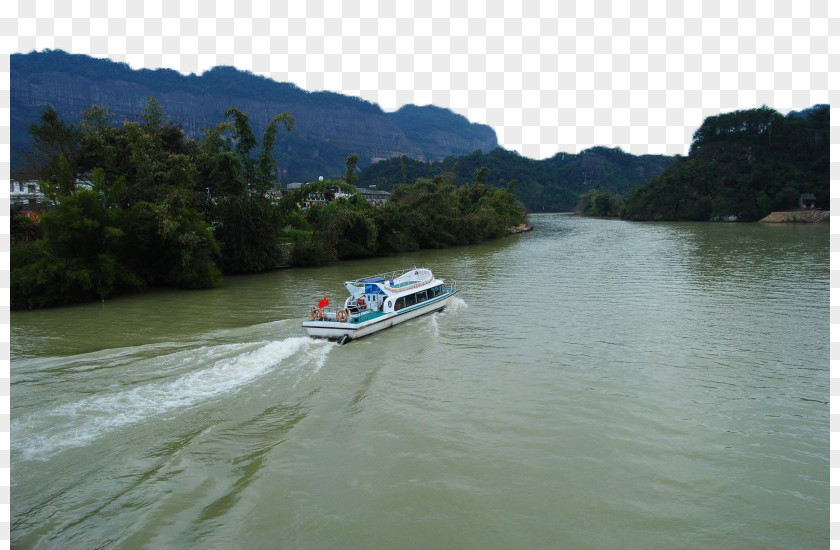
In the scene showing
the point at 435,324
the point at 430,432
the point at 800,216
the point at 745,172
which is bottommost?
the point at 430,432

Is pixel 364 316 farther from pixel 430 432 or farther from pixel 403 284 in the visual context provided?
pixel 430 432

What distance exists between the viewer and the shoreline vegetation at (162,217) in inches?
916

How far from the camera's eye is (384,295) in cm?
1883

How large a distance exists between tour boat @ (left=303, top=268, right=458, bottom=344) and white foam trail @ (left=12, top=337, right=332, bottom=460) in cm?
222

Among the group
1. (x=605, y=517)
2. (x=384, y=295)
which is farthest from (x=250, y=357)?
(x=605, y=517)

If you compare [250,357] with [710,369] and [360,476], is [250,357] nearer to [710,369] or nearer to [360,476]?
[360,476]

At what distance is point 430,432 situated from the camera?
10328 mm

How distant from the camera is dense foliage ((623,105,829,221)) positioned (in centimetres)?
9094

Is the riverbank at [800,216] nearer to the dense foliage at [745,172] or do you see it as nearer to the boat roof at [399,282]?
the dense foliage at [745,172]

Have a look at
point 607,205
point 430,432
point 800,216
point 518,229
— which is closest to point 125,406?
point 430,432

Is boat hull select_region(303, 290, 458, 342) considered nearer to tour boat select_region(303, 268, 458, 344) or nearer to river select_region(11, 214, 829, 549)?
tour boat select_region(303, 268, 458, 344)

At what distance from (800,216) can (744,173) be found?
2250cm

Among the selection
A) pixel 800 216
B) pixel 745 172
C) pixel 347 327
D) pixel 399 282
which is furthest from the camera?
pixel 745 172

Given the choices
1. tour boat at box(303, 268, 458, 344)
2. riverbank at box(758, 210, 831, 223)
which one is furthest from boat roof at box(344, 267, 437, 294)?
riverbank at box(758, 210, 831, 223)
